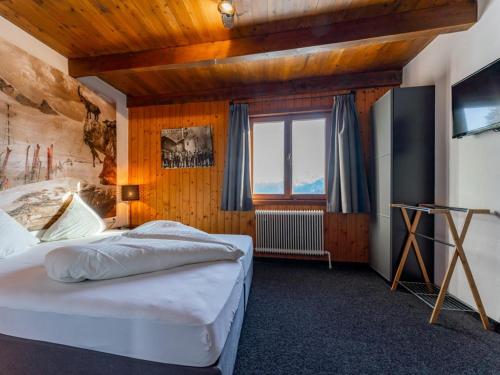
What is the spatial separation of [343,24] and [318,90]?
1.03m

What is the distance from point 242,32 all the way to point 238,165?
1.61 m

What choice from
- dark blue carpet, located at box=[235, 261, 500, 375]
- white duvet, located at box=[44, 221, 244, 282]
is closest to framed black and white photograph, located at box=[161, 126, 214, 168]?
white duvet, located at box=[44, 221, 244, 282]

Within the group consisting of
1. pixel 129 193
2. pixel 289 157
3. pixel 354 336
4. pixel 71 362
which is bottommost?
pixel 354 336

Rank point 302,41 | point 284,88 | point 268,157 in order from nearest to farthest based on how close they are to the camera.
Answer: point 302,41 < point 284,88 < point 268,157

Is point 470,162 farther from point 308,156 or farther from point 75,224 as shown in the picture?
point 75,224

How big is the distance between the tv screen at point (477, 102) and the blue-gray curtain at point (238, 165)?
228cm

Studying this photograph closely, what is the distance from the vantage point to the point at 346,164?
2.76 meters

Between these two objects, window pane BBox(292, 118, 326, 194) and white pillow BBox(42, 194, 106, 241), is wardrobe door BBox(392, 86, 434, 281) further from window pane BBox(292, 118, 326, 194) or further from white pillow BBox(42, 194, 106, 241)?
white pillow BBox(42, 194, 106, 241)

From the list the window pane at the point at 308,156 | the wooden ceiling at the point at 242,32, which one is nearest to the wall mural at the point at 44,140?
the wooden ceiling at the point at 242,32

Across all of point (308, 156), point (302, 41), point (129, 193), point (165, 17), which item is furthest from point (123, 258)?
point (308, 156)

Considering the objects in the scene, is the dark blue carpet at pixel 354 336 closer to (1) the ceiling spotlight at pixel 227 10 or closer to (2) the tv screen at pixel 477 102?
(2) the tv screen at pixel 477 102

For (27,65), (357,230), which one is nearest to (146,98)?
(27,65)

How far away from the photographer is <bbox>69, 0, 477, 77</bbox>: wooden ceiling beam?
71.6 inches

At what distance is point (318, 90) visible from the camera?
2975mm
